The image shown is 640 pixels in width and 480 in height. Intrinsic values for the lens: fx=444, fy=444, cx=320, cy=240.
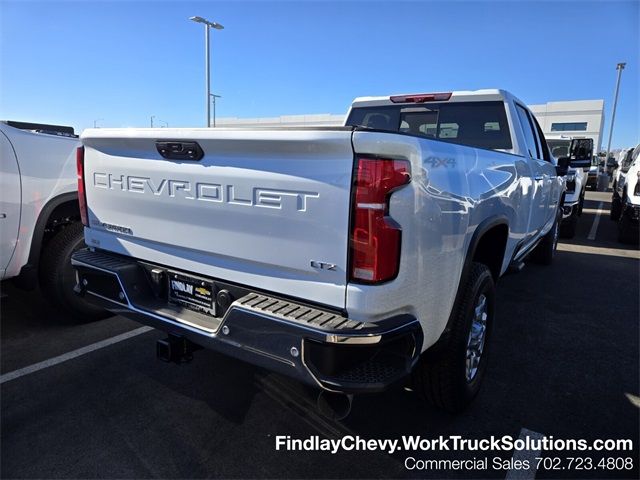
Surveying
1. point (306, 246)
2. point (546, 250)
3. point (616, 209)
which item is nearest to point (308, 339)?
point (306, 246)

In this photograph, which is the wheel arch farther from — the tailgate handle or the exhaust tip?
the exhaust tip

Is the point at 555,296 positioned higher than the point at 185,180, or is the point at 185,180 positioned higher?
the point at 185,180

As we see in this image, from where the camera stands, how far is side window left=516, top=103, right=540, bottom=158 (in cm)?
429

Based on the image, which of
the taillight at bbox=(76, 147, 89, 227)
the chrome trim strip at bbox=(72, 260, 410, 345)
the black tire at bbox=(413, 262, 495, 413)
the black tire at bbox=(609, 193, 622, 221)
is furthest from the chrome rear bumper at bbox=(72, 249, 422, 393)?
the black tire at bbox=(609, 193, 622, 221)

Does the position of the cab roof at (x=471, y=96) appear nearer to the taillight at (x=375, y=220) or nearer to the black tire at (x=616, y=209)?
the taillight at (x=375, y=220)

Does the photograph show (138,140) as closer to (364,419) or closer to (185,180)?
(185,180)

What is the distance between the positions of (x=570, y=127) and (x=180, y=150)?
2452 inches

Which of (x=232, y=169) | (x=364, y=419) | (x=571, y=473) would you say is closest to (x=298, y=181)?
(x=232, y=169)

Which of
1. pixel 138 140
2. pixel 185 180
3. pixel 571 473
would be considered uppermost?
pixel 138 140

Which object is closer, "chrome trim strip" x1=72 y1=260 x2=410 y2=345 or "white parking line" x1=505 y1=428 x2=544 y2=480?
"chrome trim strip" x1=72 y1=260 x2=410 y2=345

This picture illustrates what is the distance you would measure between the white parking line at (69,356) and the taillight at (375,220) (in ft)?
9.21

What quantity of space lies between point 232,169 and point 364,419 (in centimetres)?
175

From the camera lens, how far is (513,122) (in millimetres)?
3926

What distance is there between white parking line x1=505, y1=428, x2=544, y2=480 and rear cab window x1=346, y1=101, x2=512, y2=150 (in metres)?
2.29
